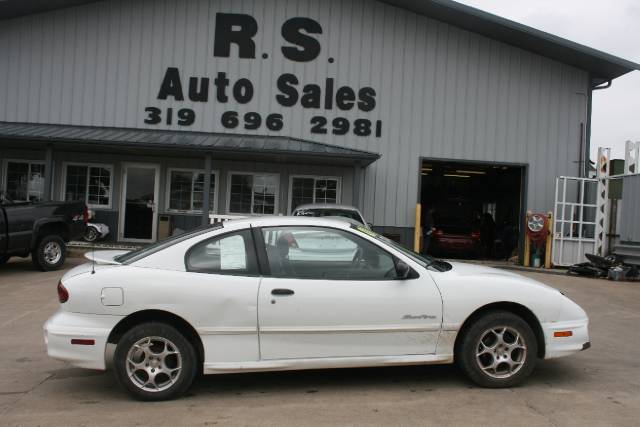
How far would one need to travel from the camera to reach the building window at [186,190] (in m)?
16.4

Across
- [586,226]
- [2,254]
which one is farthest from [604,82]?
[2,254]

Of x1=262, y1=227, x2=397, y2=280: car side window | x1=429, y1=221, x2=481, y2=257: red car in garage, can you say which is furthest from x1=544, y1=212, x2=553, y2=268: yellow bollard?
x1=262, y1=227, x2=397, y2=280: car side window

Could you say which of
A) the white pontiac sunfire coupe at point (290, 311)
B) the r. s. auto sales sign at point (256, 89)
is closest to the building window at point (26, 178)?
the r. s. auto sales sign at point (256, 89)

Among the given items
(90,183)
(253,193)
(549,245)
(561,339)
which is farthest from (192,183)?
(561,339)

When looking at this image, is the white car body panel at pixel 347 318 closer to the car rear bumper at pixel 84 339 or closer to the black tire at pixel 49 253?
the car rear bumper at pixel 84 339

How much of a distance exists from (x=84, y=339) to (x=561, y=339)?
3.88 metres

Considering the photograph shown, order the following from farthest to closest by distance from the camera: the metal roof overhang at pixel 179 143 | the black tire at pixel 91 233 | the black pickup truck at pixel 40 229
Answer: the black tire at pixel 91 233, the metal roof overhang at pixel 179 143, the black pickup truck at pixel 40 229

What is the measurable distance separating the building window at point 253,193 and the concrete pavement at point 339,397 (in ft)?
34.8

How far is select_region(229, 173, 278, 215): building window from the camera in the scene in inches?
650

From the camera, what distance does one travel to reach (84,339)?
427 centimetres

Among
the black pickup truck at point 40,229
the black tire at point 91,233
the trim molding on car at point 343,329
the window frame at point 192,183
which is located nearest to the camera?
the trim molding on car at point 343,329

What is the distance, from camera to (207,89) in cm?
1620

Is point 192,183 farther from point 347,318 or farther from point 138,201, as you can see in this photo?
point 347,318

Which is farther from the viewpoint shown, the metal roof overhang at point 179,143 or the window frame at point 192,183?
the window frame at point 192,183
